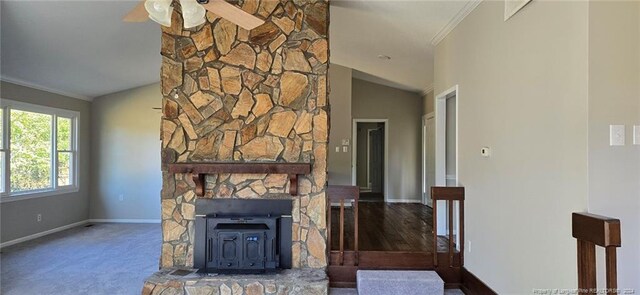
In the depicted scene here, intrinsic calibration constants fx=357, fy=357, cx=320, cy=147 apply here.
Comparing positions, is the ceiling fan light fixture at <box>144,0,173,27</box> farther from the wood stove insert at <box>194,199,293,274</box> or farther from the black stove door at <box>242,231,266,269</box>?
the black stove door at <box>242,231,266,269</box>

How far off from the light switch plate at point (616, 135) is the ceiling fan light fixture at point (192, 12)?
251cm

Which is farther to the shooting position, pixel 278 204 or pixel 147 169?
pixel 147 169

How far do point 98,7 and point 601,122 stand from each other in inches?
178

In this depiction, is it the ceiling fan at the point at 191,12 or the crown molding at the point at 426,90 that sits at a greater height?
the crown molding at the point at 426,90

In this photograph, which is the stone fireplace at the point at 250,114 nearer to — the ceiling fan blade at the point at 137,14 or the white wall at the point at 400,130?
the ceiling fan blade at the point at 137,14

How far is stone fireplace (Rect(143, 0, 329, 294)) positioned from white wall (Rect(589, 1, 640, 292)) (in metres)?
2.25

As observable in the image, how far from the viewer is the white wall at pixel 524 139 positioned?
6.91 ft

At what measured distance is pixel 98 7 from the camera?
379 centimetres

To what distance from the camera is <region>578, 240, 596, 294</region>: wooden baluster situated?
6.09 ft

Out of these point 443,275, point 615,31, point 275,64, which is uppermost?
point 275,64

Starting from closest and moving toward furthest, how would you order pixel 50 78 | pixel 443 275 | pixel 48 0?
pixel 48 0 < pixel 443 275 < pixel 50 78

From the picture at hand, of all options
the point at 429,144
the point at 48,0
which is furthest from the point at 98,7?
the point at 429,144

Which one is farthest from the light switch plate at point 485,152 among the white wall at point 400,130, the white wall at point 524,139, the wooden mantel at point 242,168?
the white wall at point 400,130

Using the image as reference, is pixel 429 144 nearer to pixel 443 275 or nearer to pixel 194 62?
pixel 443 275
